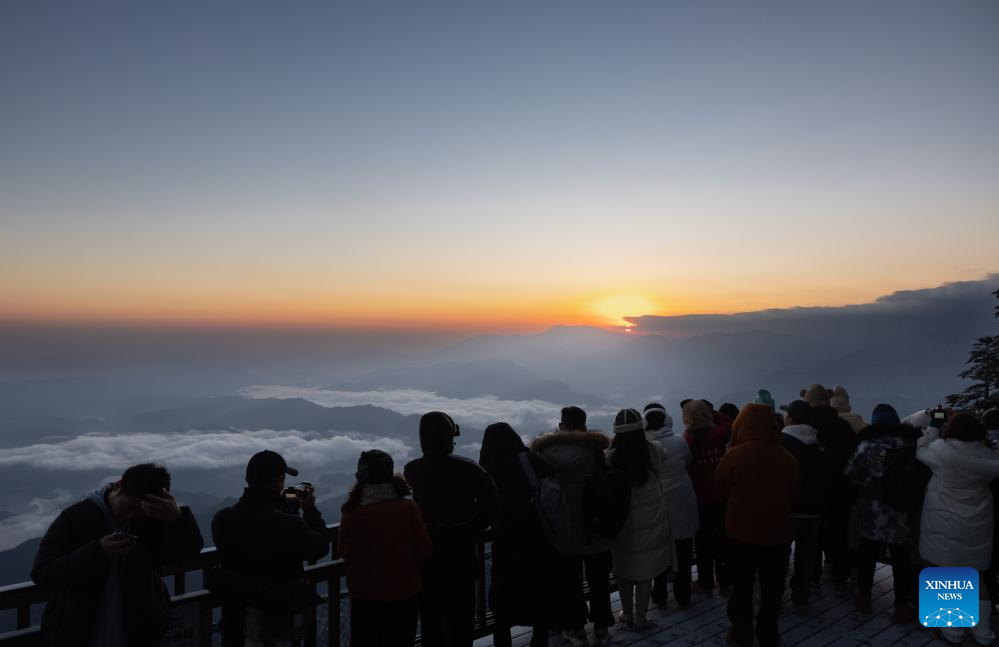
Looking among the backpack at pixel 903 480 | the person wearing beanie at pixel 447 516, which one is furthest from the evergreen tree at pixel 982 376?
the person wearing beanie at pixel 447 516

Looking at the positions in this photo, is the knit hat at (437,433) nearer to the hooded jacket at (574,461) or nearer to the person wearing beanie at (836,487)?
the hooded jacket at (574,461)

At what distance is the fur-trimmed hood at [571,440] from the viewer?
443 centimetres

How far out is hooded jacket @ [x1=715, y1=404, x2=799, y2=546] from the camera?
4.50 metres

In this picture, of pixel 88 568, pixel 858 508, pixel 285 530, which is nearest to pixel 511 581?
pixel 285 530

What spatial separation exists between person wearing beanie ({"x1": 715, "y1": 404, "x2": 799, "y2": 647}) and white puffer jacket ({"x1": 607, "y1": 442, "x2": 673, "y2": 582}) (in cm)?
53

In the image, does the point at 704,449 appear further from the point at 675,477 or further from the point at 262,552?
the point at 262,552

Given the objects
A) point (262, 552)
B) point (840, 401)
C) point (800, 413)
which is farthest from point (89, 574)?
point (840, 401)

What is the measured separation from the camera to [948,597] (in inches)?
192

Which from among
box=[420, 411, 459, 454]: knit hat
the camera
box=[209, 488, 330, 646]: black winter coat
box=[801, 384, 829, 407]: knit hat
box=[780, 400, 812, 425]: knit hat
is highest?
box=[420, 411, 459, 454]: knit hat

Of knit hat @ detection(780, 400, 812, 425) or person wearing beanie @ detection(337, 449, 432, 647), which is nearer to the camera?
person wearing beanie @ detection(337, 449, 432, 647)

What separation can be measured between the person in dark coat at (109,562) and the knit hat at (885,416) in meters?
5.61

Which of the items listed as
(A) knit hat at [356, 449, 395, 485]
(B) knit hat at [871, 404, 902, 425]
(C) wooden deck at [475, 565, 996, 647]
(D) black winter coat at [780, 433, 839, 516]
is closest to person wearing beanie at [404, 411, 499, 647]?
(A) knit hat at [356, 449, 395, 485]

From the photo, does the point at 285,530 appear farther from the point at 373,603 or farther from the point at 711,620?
the point at 711,620

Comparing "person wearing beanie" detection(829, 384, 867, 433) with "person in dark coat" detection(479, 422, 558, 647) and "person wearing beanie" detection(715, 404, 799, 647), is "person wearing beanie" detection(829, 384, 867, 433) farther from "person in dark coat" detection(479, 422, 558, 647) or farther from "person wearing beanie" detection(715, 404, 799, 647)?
"person in dark coat" detection(479, 422, 558, 647)
